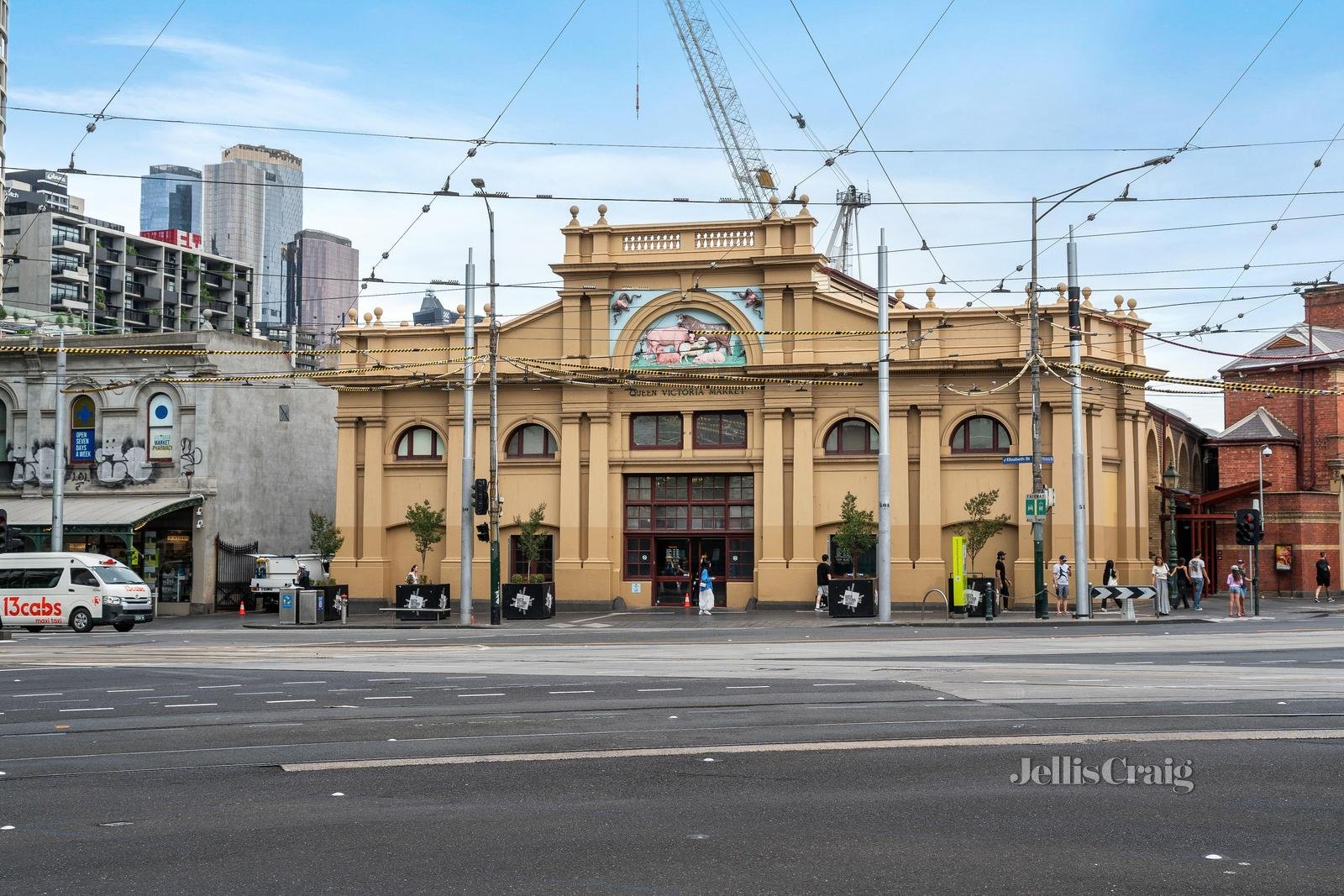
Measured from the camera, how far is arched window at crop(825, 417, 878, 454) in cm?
4272

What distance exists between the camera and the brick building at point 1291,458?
156ft

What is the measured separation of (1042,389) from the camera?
41.3 metres

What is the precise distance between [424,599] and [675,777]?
29.7 metres

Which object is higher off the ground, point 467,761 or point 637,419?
point 637,419

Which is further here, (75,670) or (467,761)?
(75,670)

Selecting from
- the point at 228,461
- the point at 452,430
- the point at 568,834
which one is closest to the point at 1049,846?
the point at 568,834

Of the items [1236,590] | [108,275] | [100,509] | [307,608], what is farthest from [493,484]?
[108,275]

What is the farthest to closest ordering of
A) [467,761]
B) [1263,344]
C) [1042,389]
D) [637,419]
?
1. [1263,344]
2. [637,419]
3. [1042,389]
4. [467,761]

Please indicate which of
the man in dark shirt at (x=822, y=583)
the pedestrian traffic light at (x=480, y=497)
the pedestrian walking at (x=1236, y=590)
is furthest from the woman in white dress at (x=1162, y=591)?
the pedestrian traffic light at (x=480, y=497)

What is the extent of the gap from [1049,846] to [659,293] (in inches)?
1410

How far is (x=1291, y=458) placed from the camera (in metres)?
49.1

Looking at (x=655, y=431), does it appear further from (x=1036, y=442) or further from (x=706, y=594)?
(x=1036, y=442)

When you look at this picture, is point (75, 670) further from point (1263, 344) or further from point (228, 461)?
point (1263, 344)

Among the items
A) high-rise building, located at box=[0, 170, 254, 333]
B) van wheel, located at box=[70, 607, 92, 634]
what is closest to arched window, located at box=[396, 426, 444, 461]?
van wheel, located at box=[70, 607, 92, 634]
